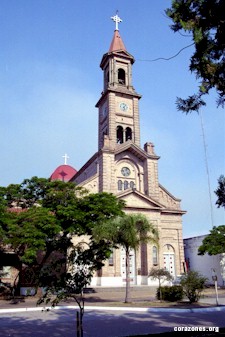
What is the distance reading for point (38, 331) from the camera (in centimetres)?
1125

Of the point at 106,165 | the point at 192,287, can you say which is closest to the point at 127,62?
the point at 106,165

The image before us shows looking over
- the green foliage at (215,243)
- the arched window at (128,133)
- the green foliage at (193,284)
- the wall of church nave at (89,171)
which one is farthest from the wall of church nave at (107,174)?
the green foliage at (193,284)

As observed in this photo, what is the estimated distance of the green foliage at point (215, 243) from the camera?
3084cm

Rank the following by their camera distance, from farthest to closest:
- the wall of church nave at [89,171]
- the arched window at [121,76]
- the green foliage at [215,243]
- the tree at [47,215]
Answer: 1. the arched window at [121,76]
2. the wall of church nave at [89,171]
3. the green foliage at [215,243]
4. the tree at [47,215]

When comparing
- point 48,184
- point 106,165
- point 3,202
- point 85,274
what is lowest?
point 85,274

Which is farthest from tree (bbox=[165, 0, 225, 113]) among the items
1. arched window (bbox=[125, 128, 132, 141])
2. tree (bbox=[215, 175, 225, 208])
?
arched window (bbox=[125, 128, 132, 141])

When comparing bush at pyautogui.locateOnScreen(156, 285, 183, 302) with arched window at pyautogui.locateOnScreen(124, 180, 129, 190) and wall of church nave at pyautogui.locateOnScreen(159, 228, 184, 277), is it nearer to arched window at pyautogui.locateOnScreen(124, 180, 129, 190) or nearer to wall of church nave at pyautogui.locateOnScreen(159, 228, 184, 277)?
wall of church nave at pyautogui.locateOnScreen(159, 228, 184, 277)

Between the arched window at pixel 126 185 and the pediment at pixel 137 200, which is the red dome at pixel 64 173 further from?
the pediment at pixel 137 200

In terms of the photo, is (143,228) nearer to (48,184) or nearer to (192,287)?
(192,287)

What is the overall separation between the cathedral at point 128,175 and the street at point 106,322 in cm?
1567

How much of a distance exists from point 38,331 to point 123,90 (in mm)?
32819

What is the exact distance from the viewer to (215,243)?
31.6 metres

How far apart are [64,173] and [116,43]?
20743mm

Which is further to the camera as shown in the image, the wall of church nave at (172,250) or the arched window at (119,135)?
the arched window at (119,135)
